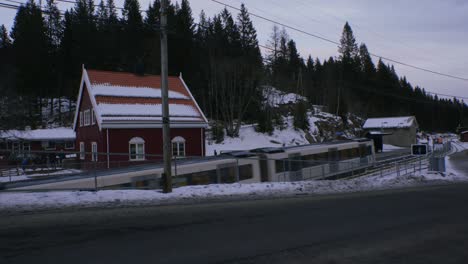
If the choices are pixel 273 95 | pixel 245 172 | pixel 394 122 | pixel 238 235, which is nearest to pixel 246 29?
pixel 273 95

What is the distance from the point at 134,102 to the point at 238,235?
25.7 metres

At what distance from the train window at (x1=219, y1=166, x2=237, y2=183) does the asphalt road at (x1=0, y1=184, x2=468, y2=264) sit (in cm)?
711

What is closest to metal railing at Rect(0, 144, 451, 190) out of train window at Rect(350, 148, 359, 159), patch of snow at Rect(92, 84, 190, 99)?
train window at Rect(350, 148, 359, 159)

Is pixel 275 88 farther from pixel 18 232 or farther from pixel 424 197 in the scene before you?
pixel 18 232

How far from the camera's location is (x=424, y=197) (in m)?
13.8

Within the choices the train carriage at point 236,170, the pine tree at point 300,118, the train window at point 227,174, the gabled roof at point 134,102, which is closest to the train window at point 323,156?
the train carriage at point 236,170

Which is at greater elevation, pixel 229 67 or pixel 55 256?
pixel 229 67

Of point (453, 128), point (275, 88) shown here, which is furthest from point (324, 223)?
point (453, 128)

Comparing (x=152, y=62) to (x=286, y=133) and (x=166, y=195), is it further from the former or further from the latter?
(x=166, y=195)

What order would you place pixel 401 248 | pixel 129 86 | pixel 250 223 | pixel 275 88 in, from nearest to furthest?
→ pixel 401 248 < pixel 250 223 < pixel 129 86 < pixel 275 88

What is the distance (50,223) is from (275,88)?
60.9 m

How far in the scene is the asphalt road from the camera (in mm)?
6086

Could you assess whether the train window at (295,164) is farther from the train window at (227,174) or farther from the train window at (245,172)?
the train window at (227,174)

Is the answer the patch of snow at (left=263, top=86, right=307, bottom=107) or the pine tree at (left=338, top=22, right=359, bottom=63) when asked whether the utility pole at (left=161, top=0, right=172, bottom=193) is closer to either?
the patch of snow at (left=263, top=86, right=307, bottom=107)
